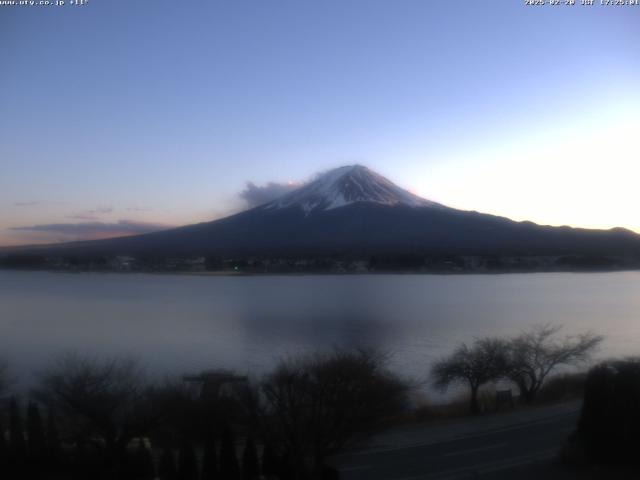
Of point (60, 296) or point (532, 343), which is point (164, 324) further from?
point (60, 296)

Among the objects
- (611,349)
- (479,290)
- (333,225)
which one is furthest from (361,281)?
(611,349)

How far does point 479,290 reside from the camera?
3188 centimetres

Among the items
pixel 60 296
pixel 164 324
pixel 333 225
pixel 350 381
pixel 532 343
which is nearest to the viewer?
pixel 350 381

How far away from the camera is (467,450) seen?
5375mm

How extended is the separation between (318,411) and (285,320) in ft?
44.2

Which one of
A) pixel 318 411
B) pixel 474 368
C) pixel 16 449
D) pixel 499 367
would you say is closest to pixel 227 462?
pixel 318 411

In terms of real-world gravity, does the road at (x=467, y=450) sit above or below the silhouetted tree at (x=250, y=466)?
below

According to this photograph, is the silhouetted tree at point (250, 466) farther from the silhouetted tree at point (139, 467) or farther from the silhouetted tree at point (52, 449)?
the silhouetted tree at point (52, 449)

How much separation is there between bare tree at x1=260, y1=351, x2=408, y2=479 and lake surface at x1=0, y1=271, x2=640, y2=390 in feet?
14.5

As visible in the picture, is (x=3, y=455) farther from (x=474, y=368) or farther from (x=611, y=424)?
(x=474, y=368)

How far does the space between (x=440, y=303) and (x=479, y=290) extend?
795 centimetres

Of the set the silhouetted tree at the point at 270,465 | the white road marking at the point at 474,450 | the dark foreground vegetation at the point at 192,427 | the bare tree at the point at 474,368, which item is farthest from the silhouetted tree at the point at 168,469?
the bare tree at the point at 474,368

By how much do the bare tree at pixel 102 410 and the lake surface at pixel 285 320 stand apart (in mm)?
4275

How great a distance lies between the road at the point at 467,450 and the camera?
474 cm
